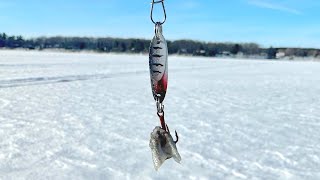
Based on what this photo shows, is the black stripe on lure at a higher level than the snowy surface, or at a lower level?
higher

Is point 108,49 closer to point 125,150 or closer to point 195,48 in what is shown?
point 195,48

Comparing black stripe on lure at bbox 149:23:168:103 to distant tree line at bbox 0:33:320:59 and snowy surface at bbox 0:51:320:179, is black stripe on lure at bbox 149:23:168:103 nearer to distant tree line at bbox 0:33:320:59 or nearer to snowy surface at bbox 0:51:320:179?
snowy surface at bbox 0:51:320:179

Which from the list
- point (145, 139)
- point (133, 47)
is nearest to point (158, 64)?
point (145, 139)

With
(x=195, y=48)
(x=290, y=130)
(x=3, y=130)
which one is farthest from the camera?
(x=195, y=48)

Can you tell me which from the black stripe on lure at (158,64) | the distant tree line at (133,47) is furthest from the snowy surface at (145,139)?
the distant tree line at (133,47)

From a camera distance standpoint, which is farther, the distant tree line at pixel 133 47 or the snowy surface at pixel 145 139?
the distant tree line at pixel 133 47

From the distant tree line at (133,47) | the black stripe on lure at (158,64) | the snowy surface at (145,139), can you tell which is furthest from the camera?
the distant tree line at (133,47)

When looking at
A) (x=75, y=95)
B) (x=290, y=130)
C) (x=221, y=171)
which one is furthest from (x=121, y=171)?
(x=75, y=95)

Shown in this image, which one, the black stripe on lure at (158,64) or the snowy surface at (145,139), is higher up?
the black stripe on lure at (158,64)

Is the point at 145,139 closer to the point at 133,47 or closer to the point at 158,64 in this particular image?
the point at 158,64

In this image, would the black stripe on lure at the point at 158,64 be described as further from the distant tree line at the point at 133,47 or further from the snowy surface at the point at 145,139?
the distant tree line at the point at 133,47

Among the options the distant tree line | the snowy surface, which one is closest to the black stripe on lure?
the snowy surface
